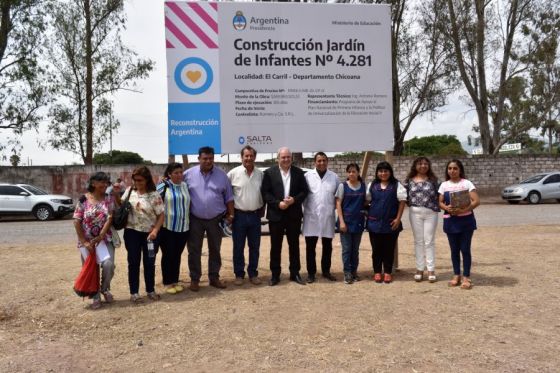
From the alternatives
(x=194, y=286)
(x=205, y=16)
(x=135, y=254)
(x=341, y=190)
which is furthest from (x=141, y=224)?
(x=205, y=16)

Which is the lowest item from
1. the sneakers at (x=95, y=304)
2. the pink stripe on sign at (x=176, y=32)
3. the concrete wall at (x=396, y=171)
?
the sneakers at (x=95, y=304)

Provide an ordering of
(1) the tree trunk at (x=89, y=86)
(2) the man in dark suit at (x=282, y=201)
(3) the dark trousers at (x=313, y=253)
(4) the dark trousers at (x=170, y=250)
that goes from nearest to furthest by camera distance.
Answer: (4) the dark trousers at (x=170, y=250)
(2) the man in dark suit at (x=282, y=201)
(3) the dark trousers at (x=313, y=253)
(1) the tree trunk at (x=89, y=86)

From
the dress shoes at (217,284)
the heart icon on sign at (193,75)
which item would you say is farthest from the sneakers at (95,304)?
the heart icon on sign at (193,75)

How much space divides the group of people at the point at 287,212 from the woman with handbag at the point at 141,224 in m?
0.01

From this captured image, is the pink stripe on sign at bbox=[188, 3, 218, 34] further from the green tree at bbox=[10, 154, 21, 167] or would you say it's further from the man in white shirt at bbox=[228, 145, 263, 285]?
the green tree at bbox=[10, 154, 21, 167]

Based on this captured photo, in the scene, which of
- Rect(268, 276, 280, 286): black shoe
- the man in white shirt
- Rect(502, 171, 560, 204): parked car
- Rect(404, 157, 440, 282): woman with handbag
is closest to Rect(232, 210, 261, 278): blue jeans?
the man in white shirt

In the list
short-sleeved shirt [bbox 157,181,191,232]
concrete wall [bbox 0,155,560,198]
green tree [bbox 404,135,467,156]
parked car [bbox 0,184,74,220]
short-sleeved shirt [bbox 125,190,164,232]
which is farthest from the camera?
green tree [bbox 404,135,467,156]

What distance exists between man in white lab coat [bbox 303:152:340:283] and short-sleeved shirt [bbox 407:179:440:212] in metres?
0.99

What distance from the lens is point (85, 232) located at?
470 cm

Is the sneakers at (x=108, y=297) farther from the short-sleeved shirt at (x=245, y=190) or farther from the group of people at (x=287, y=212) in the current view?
the short-sleeved shirt at (x=245, y=190)

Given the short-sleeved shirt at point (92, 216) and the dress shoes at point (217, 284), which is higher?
the short-sleeved shirt at point (92, 216)

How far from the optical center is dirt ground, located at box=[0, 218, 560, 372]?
3.33m

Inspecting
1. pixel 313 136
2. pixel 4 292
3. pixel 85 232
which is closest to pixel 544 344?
pixel 313 136

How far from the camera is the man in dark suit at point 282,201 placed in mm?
5398
